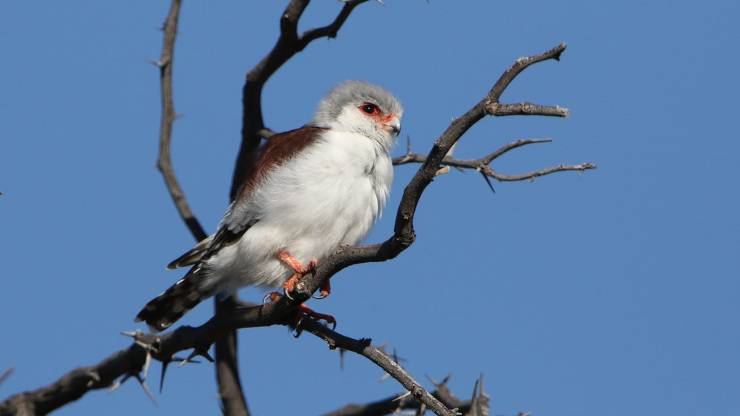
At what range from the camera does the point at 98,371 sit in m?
5.00

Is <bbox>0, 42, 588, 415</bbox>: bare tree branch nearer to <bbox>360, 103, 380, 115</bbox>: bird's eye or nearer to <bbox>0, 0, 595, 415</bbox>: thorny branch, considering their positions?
<bbox>0, 0, 595, 415</bbox>: thorny branch

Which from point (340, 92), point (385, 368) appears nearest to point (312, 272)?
point (385, 368)

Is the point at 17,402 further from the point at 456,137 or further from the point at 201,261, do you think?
the point at 456,137

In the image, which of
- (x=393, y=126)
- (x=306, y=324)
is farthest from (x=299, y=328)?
(x=393, y=126)

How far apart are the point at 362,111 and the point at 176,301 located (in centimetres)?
158

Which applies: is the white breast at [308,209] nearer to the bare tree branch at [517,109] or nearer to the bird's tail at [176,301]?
the bird's tail at [176,301]

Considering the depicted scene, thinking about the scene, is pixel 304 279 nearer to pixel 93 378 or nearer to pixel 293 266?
pixel 293 266

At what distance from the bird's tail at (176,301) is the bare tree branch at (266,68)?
81cm

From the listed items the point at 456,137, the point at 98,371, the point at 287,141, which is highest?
the point at 287,141

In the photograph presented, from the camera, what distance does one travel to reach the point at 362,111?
5703 millimetres

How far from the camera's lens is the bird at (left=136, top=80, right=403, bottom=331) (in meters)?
4.90

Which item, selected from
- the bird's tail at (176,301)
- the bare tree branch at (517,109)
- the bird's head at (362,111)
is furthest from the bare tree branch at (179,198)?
the bare tree branch at (517,109)

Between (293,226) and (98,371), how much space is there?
4.27 feet

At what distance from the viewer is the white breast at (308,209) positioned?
4883mm
